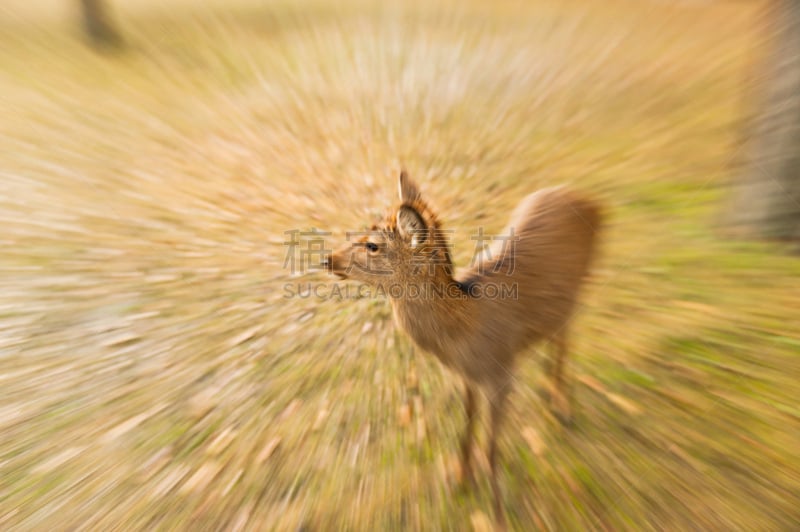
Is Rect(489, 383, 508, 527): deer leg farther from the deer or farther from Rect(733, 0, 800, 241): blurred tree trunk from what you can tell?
Rect(733, 0, 800, 241): blurred tree trunk

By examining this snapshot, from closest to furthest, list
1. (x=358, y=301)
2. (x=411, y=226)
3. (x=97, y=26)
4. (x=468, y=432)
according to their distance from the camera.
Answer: (x=411, y=226), (x=468, y=432), (x=358, y=301), (x=97, y=26)

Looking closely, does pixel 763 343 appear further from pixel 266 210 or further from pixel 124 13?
pixel 124 13

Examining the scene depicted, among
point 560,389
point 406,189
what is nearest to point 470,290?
point 406,189

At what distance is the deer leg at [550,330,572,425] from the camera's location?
3.09 meters

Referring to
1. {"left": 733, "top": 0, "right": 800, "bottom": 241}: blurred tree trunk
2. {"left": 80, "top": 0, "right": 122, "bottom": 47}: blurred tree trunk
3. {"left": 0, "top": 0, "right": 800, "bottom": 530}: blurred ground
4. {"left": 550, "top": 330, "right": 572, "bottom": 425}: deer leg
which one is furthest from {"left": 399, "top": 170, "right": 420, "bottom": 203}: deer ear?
{"left": 80, "top": 0, "right": 122, "bottom": 47}: blurred tree trunk

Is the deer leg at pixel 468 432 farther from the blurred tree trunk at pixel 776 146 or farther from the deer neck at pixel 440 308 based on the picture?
the blurred tree trunk at pixel 776 146

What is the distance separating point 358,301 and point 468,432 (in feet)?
6.78

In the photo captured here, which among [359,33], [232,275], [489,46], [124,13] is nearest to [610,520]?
[232,275]

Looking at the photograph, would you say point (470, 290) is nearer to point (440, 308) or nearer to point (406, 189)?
point (440, 308)

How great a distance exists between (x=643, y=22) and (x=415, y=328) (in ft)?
32.2

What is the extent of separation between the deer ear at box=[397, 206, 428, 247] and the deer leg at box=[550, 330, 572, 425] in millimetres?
1258

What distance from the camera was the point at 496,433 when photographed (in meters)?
2.53

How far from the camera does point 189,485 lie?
2828 millimetres

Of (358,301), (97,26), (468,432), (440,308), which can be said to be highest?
(97,26)
